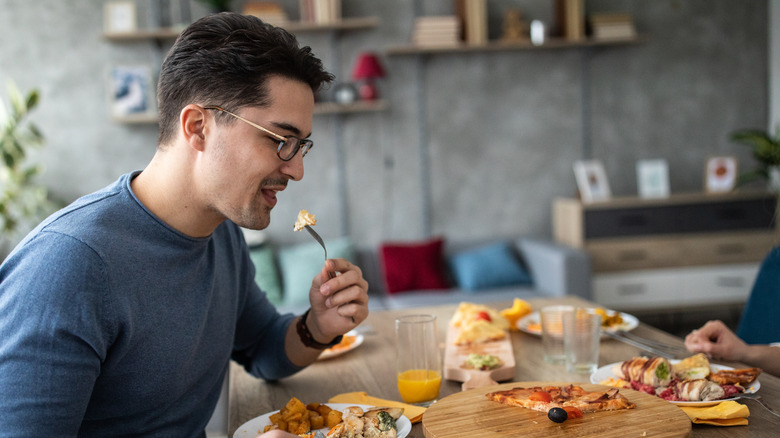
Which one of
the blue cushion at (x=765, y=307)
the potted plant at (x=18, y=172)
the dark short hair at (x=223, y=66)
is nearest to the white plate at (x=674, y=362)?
the blue cushion at (x=765, y=307)

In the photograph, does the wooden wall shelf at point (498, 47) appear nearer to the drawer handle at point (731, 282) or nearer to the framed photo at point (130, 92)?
the framed photo at point (130, 92)

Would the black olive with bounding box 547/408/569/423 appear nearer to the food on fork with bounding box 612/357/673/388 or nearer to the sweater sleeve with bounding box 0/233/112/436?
the food on fork with bounding box 612/357/673/388

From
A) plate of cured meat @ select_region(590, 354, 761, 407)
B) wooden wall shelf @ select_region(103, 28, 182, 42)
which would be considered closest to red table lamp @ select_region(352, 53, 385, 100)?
wooden wall shelf @ select_region(103, 28, 182, 42)

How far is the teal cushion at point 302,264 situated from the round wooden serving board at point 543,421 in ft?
9.07

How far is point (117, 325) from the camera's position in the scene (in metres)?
0.99

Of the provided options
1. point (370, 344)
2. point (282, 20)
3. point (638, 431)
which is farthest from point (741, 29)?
point (638, 431)

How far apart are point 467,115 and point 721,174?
174 centimetres

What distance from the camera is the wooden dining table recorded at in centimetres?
105

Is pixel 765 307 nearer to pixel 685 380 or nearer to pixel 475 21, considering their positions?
pixel 685 380

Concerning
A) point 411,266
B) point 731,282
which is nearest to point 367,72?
point 411,266

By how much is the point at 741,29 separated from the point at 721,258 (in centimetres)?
176

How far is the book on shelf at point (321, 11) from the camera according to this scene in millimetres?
4066

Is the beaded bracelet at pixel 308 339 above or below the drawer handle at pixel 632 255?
above

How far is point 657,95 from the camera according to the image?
468cm
